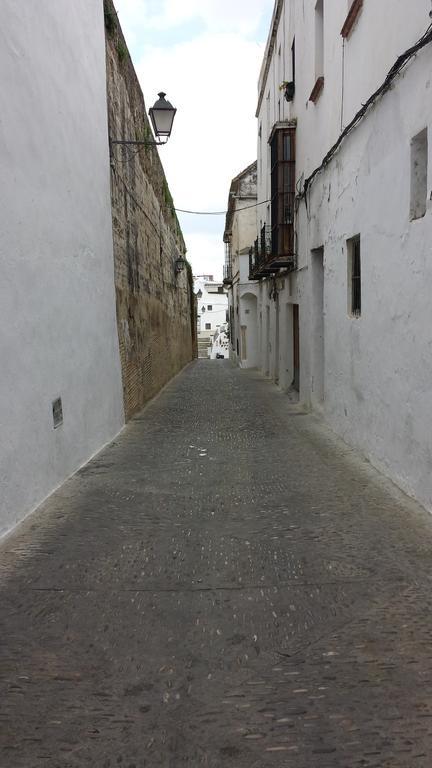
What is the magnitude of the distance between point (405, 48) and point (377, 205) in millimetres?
1270

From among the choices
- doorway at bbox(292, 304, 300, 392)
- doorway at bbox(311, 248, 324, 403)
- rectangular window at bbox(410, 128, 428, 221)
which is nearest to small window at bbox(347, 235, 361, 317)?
rectangular window at bbox(410, 128, 428, 221)

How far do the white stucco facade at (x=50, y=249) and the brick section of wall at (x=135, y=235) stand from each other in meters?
1.07

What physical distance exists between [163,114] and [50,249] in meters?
4.16

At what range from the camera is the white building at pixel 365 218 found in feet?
14.6

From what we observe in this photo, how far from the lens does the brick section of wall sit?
8.51 m

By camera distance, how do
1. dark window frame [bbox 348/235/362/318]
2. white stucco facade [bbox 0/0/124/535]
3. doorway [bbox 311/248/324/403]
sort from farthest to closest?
1. doorway [bbox 311/248/324/403]
2. dark window frame [bbox 348/235/362/318]
3. white stucco facade [bbox 0/0/124/535]

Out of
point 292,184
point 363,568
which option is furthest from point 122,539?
point 292,184

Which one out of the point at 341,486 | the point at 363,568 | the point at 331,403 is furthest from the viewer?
the point at 331,403

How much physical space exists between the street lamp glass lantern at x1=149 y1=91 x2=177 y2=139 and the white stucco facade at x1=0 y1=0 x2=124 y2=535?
3.07 ft

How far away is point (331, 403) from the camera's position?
7758mm

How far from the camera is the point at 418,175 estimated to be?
455 centimetres

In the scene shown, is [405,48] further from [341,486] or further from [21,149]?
[341,486]

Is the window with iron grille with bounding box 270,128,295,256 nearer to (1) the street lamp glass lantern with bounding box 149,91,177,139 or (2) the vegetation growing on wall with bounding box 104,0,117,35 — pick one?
(1) the street lamp glass lantern with bounding box 149,91,177,139

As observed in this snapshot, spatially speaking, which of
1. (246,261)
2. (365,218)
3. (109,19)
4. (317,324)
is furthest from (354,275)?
(246,261)
